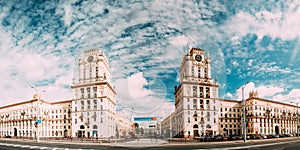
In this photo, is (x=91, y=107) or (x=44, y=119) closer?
(x=91, y=107)

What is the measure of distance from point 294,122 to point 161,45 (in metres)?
165

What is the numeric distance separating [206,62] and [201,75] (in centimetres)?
275

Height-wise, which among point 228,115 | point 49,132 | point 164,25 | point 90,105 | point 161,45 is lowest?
point 49,132

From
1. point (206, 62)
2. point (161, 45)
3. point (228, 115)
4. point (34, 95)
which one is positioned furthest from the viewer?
point (34, 95)

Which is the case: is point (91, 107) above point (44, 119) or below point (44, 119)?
above

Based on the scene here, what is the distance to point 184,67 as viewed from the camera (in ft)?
70.0

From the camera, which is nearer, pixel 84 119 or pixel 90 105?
pixel 90 105

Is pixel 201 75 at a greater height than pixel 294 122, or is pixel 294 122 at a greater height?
pixel 201 75

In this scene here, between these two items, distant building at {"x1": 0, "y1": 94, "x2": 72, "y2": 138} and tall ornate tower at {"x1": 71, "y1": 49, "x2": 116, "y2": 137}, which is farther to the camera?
distant building at {"x1": 0, "y1": 94, "x2": 72, "y2": 138}

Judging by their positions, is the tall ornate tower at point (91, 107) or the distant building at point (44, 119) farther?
the distant building at point (44, 119)

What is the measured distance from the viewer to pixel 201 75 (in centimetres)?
2159

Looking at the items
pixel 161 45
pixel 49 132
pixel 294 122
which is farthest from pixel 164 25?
pixel 294 122

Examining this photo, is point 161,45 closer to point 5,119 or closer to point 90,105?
point 90,105

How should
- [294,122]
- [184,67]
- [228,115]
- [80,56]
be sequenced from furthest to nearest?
1. [294,122]
2. [228,115]
3. [80,56]
4. [184,67]
